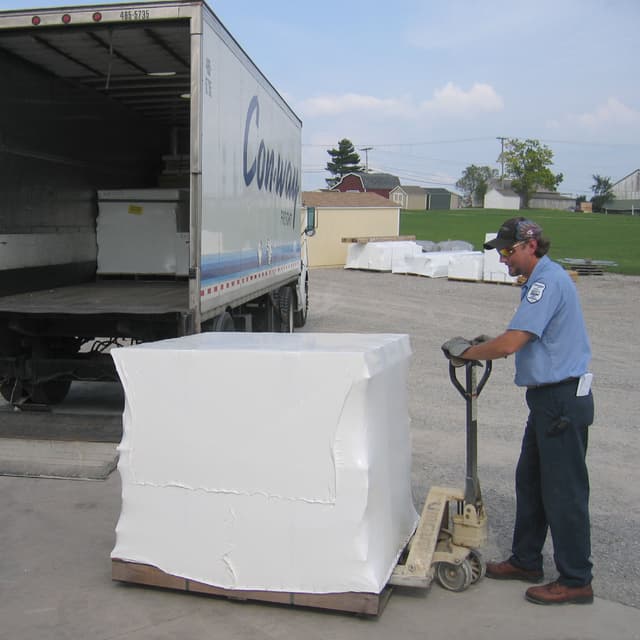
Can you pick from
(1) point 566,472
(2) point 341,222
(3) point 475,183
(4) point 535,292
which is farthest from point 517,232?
(3) point 475,183

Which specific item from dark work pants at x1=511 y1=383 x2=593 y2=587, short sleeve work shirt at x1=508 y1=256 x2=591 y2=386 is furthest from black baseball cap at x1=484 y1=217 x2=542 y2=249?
dark work pants at x1=511 y1=383 x2=593 y2=587

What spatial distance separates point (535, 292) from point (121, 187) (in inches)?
281

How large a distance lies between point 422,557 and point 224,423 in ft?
4.13

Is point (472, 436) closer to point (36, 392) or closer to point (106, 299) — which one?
point (106, 299)

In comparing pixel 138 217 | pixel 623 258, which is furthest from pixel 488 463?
pixel 623 258

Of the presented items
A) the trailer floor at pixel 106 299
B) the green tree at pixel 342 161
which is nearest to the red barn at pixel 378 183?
the green tree at pixel 342 161

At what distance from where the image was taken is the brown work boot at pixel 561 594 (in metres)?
4.08

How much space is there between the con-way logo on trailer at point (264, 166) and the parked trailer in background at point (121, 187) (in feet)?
0.10

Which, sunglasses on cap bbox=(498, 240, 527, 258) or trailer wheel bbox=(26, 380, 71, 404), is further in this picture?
trailer wheel bbox=(26, 380, 71, 404)

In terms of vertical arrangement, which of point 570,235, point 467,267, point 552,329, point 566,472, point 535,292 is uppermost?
point 535,292

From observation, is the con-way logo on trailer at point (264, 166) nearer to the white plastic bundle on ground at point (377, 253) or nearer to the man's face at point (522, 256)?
the man's face at point (522, 256)

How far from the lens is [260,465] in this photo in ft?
12.7

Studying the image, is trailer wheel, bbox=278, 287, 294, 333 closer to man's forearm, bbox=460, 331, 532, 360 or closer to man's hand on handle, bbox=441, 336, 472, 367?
man's hand on handle, bbox=441, 336, 472, 367

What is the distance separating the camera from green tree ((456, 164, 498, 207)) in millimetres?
140375
